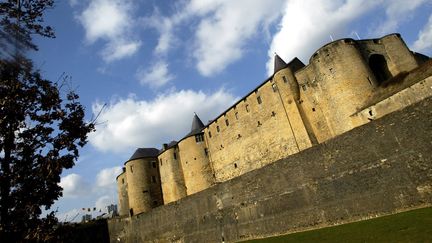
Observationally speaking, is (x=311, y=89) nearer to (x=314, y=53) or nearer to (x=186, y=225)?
(x=314, y=53)

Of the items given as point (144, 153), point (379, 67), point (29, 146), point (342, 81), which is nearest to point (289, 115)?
point (342, 81)

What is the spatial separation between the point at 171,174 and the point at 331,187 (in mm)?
28901

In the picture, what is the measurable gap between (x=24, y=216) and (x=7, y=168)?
80cm

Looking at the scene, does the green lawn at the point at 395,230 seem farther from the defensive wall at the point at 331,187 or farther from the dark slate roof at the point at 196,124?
the dark slate roof at the point at 196,124

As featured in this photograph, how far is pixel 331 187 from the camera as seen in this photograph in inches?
643

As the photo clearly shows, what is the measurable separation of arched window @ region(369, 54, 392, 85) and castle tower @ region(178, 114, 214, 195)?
22.1 meters

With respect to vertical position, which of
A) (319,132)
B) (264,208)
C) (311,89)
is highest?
(311,89)

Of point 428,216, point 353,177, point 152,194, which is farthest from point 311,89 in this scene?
point 152,194

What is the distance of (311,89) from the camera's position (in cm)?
2992

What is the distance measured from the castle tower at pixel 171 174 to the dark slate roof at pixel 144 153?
8.50 ft

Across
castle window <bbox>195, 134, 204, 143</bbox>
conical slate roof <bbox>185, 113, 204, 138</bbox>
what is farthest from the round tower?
conical slate roof <bbox>185, 113, 204, 138</bbox>

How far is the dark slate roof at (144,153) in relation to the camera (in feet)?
149

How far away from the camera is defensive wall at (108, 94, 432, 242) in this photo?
43.3 feet

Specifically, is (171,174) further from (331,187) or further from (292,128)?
(331,187)
